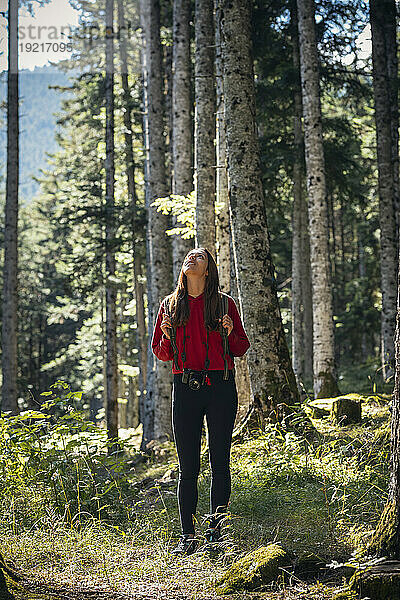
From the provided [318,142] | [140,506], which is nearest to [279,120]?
[318,142]

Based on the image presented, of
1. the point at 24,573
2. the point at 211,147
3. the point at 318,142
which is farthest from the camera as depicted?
the point at 318,142

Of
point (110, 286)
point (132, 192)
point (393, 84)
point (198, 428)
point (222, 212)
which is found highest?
A: point (393, 84)

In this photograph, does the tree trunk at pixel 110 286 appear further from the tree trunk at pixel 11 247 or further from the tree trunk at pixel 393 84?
the tree trunk at pixel 393 84

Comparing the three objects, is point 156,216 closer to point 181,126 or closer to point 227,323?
point 181,126

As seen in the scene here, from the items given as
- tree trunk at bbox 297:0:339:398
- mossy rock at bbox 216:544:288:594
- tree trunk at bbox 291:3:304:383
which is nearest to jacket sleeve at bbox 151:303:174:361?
mossy rock at bbox 216:544:288:594

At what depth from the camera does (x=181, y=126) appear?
13312 mm

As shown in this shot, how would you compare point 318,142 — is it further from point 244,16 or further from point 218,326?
point 218,326

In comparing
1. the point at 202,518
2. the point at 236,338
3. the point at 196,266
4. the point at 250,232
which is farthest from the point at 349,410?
the point at 196,266

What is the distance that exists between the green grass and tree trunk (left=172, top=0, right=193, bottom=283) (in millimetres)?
6236

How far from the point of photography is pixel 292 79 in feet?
58.4

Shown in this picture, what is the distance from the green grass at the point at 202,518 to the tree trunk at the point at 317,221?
5.15 metres

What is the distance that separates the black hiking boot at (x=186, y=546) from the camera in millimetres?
4914

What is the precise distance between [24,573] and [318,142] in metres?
11.6

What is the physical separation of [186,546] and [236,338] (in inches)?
65.0
